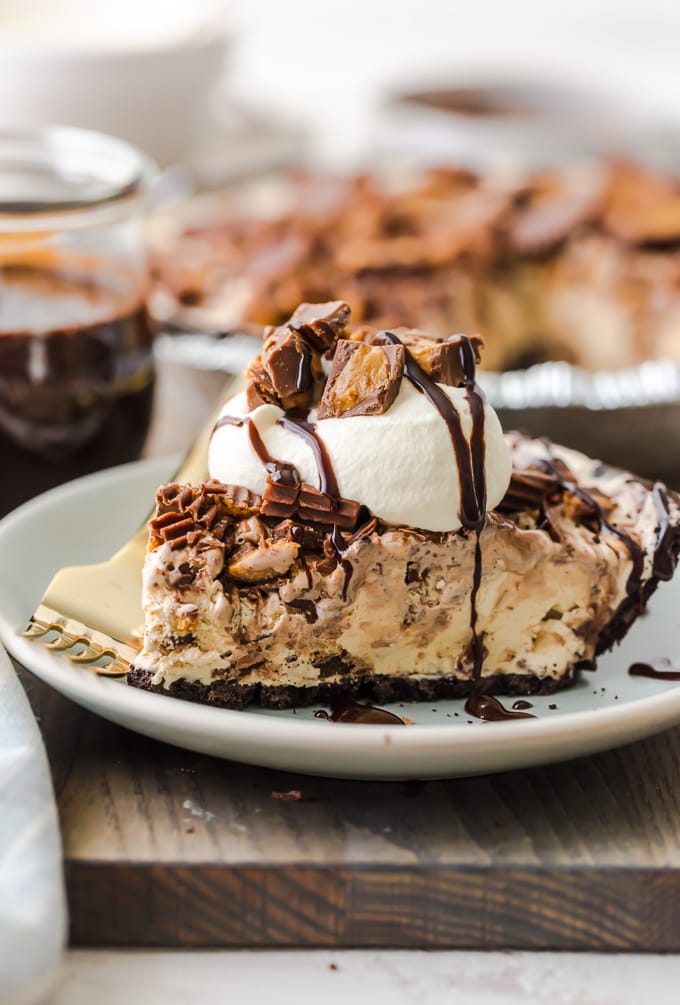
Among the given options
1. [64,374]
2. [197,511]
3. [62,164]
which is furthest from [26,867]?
[62,164]

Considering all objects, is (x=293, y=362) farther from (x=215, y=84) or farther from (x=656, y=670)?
(x=215, y=84)

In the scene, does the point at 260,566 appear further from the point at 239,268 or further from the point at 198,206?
the point at 198,206

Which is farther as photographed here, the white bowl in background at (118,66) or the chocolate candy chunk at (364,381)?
the white bowl in background at (118,66)

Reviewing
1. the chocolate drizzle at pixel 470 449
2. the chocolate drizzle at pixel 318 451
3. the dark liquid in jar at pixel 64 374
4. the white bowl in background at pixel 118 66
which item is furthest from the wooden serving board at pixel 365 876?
the white bowl in background at pixel 118 66

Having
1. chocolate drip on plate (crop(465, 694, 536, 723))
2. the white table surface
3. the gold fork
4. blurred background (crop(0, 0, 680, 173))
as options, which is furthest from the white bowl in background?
the white table surface

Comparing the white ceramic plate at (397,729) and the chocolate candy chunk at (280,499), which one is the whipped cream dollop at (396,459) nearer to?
the chocolate candy chunk at (280,499)

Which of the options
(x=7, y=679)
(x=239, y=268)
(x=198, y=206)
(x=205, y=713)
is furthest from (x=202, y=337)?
(x=205, y=713)
